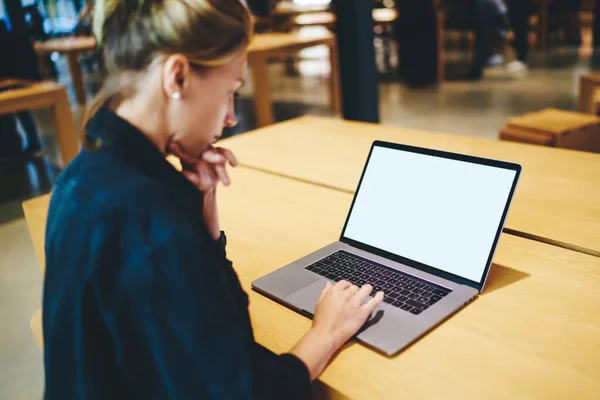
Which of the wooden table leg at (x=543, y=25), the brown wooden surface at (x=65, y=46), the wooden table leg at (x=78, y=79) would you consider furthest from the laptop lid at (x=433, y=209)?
the wooden table leg at (x=543, y=25)

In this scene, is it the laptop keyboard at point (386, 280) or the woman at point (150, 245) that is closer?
the woman at point (150, 245)

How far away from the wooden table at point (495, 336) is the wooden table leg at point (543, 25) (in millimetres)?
7589

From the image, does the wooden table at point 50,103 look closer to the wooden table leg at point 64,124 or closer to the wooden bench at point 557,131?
the wooden table leg at point 64,124

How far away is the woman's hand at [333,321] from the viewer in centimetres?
75

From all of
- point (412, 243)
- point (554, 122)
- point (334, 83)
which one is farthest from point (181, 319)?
point (334, 83)

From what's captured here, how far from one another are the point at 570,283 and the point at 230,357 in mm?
609

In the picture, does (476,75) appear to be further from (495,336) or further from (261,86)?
(495,336)

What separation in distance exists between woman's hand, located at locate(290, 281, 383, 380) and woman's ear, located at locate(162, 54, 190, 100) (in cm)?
37

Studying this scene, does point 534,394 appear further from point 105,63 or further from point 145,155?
point 105,63

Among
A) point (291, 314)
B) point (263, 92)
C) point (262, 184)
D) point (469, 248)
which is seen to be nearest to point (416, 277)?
point (469, 248)

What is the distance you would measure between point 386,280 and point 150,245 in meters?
0.47

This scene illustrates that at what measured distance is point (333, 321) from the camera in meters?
0.81

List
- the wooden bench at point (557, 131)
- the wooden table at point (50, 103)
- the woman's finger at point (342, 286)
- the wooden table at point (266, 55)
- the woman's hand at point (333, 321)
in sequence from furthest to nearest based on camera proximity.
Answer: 1. the wooden table at point (266, 55)
2. the wooden table at point (50, 103)
3. the wooden bench at point (557, 131)
4. the woman's finger at point (342, 286)
5. the woman's hand at point (333, 321)

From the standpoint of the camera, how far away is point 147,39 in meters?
0.68
